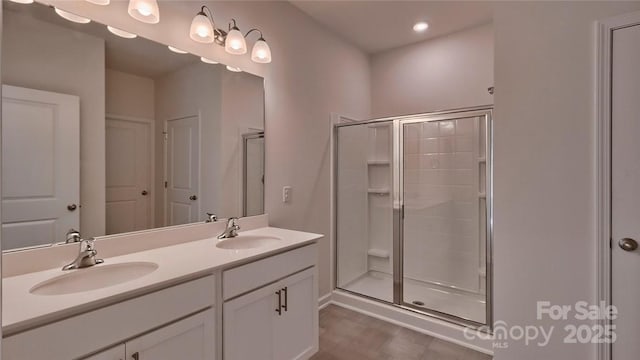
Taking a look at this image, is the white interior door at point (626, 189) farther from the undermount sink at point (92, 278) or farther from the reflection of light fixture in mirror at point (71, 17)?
the reflection of light fixture in mirror at point (71, 17)

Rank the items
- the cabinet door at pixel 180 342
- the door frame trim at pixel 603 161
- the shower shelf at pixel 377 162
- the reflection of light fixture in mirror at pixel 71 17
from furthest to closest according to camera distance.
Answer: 1. the shower shelf at pixel 377 162
2. the door frame trim at pixel 603 161
3. the reflection of light fixture in mirror at pixel 71 17
4. the cabinet door at pixel 180 342

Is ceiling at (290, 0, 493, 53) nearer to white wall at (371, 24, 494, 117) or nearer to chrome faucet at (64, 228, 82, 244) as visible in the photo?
white wall at (371, 24, 494, 117)

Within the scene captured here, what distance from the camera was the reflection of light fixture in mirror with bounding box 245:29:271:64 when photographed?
7.01 feet

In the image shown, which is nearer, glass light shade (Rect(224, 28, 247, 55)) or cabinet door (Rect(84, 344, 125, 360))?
cabinet door (Rect(84, 344, 125, 360))

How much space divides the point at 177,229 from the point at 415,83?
2.77 m

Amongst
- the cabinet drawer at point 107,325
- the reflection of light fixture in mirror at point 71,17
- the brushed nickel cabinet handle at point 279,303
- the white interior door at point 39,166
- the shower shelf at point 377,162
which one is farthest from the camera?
the shower shelf at point 377,162

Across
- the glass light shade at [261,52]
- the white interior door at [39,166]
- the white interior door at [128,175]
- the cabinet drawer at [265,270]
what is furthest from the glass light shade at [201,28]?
the cabinet drawer at [265,270]

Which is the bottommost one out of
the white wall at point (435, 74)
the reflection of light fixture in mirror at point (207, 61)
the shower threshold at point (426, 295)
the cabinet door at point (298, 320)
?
the shower threshold at point (426, 295)

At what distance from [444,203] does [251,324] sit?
2154 mm

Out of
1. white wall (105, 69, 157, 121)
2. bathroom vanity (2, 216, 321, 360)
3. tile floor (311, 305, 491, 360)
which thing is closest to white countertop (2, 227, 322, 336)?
bathroom vanity (2, 216, 321, 360)

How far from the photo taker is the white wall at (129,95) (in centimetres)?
156

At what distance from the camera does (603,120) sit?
5.03 feet

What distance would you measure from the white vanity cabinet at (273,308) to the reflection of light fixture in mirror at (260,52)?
1.34 m

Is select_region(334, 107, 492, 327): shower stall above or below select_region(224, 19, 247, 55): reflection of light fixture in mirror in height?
below
